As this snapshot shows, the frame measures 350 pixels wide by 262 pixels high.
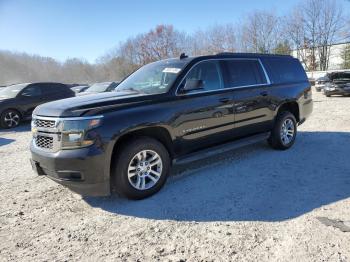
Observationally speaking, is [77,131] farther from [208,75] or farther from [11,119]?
[11,119]

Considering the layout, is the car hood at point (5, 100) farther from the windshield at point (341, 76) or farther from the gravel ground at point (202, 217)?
the windshield at point (341, 76)

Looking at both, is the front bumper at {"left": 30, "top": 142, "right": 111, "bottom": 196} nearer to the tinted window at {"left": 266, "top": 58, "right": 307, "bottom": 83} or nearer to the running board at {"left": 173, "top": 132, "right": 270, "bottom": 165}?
the running board at {"left": 173, "top": 132, "right": 270, "bottom": 165}

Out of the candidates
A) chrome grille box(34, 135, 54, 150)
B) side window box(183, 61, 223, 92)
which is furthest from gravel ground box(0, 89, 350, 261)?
→ side window box(183, 61, 223, 92)

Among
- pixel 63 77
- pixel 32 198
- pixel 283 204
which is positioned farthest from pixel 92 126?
pixel 63 77

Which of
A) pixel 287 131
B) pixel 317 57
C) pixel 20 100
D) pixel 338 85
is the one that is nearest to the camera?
pixel 287 131

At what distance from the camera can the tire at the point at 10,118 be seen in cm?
1132

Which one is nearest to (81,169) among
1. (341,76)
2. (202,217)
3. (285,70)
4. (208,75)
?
(202,217)

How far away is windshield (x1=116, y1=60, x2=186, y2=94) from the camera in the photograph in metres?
4.65

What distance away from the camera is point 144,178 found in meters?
4.26

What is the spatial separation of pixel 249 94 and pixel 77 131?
317 cm

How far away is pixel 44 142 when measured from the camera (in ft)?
13.3

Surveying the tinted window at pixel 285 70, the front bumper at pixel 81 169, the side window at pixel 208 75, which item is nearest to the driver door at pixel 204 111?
the side window at pixel 208 75

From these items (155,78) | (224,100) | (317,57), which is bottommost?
(224,100)

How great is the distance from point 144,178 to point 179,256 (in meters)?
1.48
